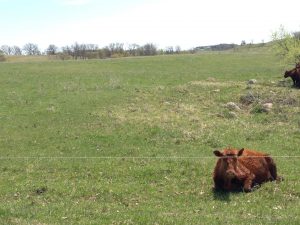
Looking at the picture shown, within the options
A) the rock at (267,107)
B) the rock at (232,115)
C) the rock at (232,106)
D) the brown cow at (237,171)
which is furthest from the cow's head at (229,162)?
the rock at (232,106)

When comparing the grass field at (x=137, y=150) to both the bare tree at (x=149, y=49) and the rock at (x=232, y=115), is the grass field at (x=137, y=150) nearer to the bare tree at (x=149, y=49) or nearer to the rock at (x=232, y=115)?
the rock at (x=232, y=115)

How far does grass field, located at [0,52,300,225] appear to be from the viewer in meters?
10.5

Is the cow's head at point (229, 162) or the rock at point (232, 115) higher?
the cow's head at point (229, 162)

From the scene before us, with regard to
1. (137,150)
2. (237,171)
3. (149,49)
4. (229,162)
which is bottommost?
Result: (137,150)

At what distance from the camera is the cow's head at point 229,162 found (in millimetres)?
11727

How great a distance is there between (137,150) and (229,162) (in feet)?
20.5

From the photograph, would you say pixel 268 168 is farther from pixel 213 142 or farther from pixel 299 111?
pixel 299 111

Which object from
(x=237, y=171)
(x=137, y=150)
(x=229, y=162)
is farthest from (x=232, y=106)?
(x=229, y=162)

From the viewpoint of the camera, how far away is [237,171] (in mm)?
11930

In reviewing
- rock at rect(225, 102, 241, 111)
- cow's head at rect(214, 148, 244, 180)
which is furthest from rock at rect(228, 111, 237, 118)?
cow's head at rect(214, 148, 244, 180)

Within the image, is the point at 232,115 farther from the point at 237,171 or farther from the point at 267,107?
the point at 237,171

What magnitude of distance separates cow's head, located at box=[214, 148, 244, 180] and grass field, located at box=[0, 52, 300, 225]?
54 centimetres

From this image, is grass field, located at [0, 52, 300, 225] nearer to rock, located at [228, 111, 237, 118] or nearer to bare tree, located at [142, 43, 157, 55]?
rock, located at [228, 111, 237, 118]

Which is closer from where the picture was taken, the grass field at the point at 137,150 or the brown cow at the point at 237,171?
the grass field at the point at 137,150
